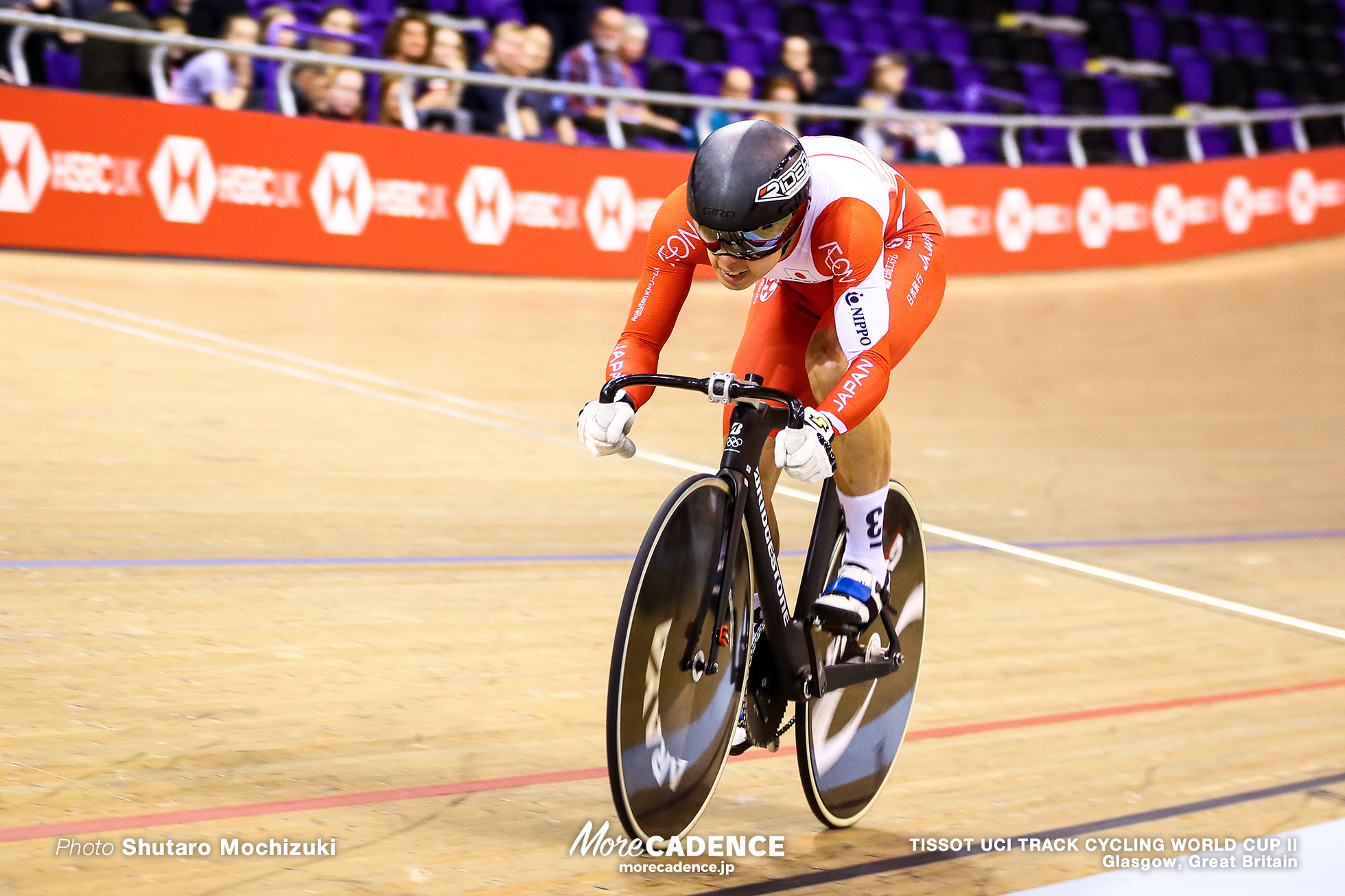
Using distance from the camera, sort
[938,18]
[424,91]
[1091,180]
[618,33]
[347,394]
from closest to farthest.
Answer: [347,394] < [424,91] < [618,33] < [1091,180] < [938,18]

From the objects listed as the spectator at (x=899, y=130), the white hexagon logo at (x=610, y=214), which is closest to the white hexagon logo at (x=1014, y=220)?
the spectator at (x=899, y=130)

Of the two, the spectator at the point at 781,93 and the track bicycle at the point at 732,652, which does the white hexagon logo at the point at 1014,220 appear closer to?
the spectator at the point at 781,93

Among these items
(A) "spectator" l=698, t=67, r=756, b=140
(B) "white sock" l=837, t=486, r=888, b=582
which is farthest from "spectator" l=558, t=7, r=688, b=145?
(B) "white sock" l=837, t=486, r=888, b=582

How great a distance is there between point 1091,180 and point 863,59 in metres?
2.23

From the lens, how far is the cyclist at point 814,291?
2391 millimetres

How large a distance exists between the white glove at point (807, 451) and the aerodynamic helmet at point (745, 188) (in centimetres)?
31

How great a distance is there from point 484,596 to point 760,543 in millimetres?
1663

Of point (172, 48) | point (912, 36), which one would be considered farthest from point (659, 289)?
point (912, 36)

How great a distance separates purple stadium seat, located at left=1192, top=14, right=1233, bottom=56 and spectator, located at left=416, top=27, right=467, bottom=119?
1080 centimetres

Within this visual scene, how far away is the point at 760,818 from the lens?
2.86 meters

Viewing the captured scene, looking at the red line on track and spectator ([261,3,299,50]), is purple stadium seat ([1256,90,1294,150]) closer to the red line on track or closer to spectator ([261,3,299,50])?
spectator ([261,3,299,50])

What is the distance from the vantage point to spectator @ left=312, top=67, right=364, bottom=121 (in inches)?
328

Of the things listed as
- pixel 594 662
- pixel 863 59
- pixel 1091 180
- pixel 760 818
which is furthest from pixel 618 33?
pixel 760 818

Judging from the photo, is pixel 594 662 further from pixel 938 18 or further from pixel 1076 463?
pixel 938 18
